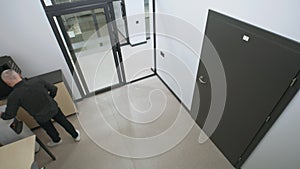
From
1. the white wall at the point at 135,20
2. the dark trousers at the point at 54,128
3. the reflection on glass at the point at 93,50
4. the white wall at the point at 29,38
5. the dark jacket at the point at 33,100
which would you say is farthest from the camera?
the white wall at the point at 135,20

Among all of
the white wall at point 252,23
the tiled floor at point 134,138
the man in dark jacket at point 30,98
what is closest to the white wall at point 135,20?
the white wall at point 252,23

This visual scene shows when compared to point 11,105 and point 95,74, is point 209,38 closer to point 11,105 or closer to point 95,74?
point 11,105

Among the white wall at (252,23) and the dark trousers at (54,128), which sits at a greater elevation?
the white wall at (252,23)

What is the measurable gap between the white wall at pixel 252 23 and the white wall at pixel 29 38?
1.91 metres

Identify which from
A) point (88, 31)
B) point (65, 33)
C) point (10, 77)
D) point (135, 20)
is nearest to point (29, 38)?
point (65, 33)

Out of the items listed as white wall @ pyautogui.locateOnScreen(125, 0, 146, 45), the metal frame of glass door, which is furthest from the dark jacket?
white wall @ pyautogui.locateOnScreen(125, 0, 146, 45)

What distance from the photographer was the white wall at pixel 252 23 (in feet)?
3.90

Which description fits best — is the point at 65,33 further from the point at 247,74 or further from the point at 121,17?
the point at 247,74

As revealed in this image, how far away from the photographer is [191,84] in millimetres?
2646

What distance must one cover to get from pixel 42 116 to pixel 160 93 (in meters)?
2.14

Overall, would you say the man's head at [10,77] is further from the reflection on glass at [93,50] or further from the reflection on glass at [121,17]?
the reflection on glass at [121,17]

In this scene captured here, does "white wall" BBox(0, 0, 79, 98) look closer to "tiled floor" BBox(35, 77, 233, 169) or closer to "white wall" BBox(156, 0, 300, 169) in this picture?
"tiled floor" BBox(35, 77, 233, 169)

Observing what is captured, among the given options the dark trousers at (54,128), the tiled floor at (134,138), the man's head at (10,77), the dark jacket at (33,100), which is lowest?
the tiled floor at (134,138)

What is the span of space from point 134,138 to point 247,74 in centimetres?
189
